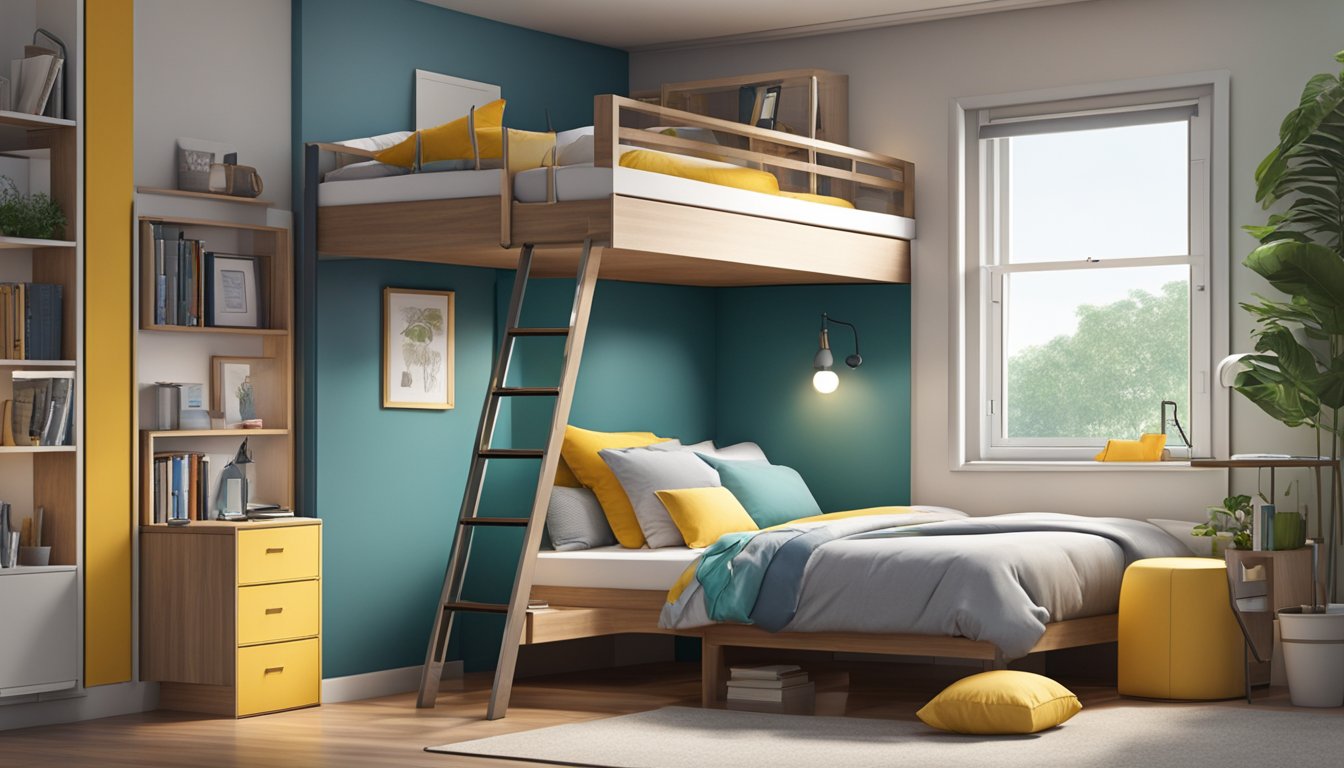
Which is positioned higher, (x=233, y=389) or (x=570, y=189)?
(x=570, y=189)

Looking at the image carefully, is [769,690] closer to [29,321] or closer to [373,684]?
[373,684]

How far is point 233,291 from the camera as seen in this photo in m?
6.06

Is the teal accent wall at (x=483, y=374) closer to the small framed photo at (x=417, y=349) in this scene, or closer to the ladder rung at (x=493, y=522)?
the small framed photo at (x=417, y=349)

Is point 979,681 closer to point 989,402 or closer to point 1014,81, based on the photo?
point 989,402

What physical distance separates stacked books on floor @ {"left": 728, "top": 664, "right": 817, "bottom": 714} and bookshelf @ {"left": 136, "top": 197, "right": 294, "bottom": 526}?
5.85ft

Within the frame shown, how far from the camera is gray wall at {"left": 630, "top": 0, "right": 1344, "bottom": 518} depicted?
6.68m

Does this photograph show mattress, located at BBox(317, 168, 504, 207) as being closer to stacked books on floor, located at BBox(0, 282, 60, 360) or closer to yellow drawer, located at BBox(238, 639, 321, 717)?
stacked books on floor, located at BBox(0, 282, 60, 360)

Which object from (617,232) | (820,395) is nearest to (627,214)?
(617,232)

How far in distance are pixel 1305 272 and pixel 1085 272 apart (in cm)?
134

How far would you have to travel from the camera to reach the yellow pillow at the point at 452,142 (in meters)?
5.91

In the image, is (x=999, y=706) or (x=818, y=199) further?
(x=818, y=199)

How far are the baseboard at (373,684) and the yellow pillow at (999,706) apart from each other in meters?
2.21

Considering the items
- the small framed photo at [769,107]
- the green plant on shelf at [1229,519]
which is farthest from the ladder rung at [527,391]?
the green plant on shelf at [1229,519]

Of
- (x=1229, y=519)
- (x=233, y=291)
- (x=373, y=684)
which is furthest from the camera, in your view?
(x=1229, y=519)
